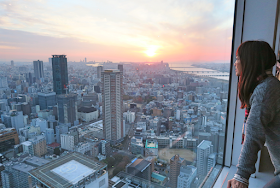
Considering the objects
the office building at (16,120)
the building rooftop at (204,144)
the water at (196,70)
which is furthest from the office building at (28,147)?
the building rooftop at (204,144)

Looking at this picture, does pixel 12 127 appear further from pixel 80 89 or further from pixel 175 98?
pixel 175 98

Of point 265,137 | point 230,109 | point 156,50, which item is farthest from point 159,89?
point 265,137

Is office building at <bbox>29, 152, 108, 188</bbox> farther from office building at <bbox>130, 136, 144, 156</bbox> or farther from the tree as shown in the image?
office building at <bbox>130, 136, 144, 156</bbox>

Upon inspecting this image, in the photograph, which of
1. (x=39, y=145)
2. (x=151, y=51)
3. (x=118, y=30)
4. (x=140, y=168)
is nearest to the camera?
(x=39, y=145)

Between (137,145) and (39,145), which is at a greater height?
(39,145)

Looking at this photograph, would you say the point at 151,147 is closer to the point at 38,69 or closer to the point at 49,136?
the point at 49,136

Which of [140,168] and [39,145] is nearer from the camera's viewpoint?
[39,145]

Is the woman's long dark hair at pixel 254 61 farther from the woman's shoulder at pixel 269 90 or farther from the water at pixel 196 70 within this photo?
the water at pixel 196 70

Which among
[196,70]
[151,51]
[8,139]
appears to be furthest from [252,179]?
[8,139]
